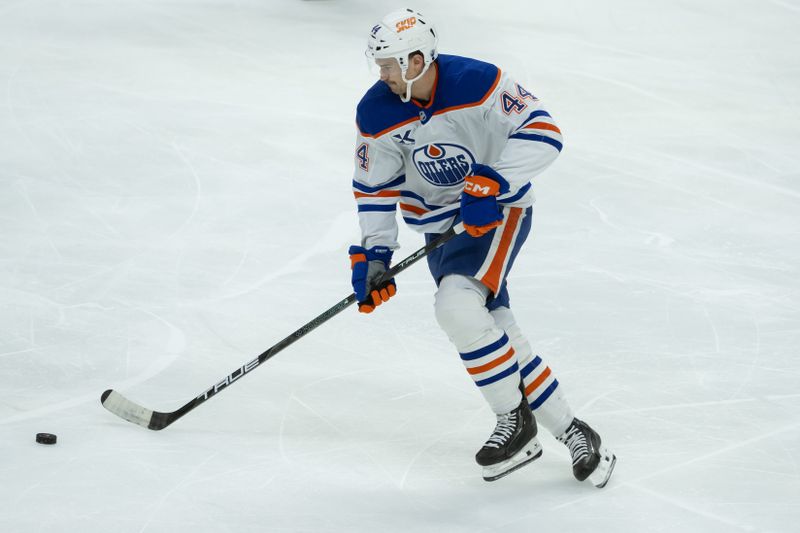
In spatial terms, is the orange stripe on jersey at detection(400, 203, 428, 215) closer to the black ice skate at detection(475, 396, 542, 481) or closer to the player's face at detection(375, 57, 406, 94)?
the player's face at detection(375, 57, 406, 94)

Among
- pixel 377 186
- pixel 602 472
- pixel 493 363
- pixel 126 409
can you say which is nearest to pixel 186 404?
pixel 126 409

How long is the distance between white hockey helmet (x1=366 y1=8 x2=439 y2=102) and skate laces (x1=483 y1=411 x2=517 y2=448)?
837 millimetres

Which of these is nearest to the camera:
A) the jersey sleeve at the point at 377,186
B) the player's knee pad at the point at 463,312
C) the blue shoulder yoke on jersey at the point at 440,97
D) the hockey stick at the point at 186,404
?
the player's knee pad at the point at 463,312

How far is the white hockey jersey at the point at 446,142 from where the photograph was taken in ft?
8.91

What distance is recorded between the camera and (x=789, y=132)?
5.85 m

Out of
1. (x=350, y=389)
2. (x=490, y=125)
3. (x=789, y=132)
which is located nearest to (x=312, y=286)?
(x=350, y=389)

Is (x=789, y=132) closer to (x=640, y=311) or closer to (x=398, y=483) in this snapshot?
(x=640, y=311)

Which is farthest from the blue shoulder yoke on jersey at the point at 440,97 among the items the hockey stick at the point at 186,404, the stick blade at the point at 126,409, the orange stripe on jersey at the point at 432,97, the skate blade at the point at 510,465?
the stick blade at the point at 126,409

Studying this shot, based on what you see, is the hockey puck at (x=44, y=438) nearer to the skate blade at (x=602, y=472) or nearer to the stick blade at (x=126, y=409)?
the stick blade at (x=126, y=409)

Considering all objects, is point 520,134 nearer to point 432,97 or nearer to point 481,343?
point 432,97

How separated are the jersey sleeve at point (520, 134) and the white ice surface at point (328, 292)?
2.57 feet

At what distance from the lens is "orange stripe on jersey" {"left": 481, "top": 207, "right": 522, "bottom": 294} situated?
275 cm

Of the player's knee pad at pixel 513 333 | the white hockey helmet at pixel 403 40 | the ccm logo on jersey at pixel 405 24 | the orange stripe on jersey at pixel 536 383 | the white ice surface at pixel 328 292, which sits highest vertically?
the ccm logo on jersey at pixel 405 24

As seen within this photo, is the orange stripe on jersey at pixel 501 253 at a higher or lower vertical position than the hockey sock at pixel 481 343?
higher
